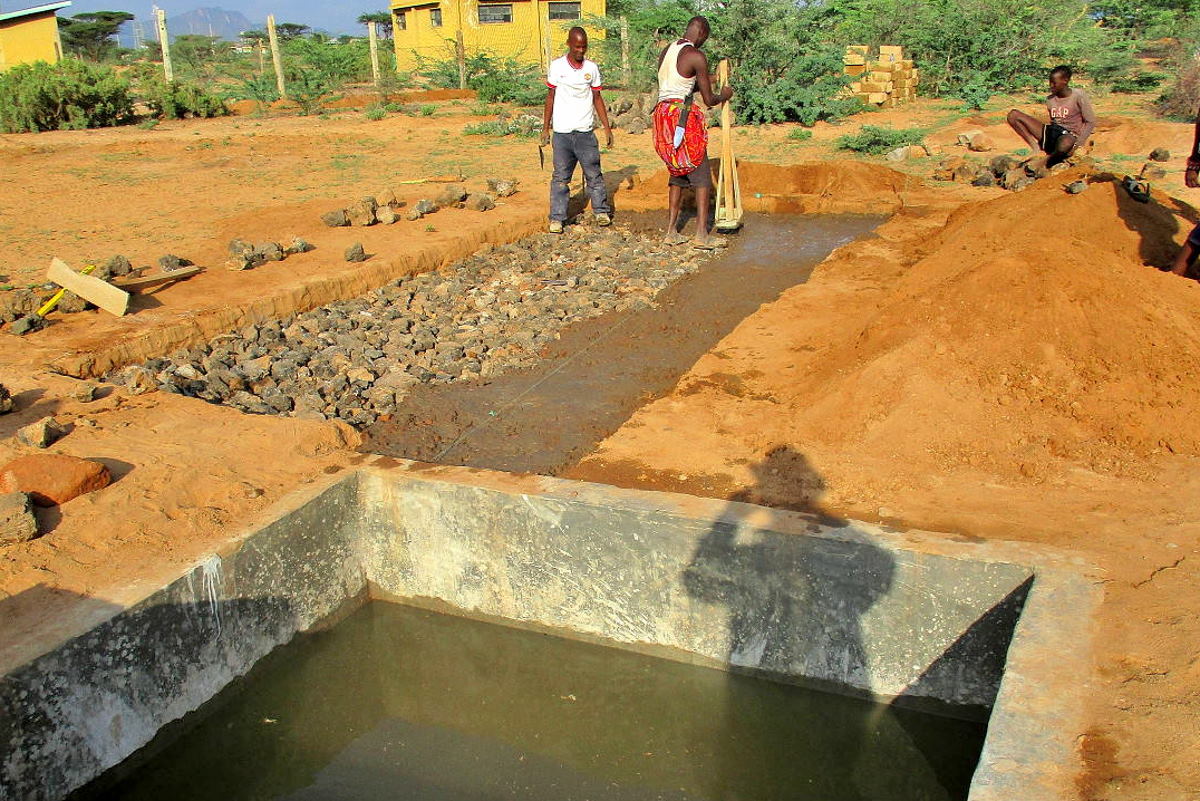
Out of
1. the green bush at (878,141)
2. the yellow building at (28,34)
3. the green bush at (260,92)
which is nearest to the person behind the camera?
the green bush at (878,141)

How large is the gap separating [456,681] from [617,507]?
1145mm

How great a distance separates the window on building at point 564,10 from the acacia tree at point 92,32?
18341 mm

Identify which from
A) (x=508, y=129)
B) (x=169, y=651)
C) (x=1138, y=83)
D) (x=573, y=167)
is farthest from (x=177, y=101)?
(x=1138, y=83)

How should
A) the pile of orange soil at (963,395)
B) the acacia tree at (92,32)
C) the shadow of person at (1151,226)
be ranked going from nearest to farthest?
1. the pile of orange soil at (963,395)
2. the shadow of person at (1151,226)
3. the acacia tree at (92,32)

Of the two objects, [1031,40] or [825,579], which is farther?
[1031,40]

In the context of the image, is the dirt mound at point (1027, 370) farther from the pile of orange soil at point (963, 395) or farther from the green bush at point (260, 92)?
the green bush at point (260, 92)

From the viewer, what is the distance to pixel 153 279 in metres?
6.49

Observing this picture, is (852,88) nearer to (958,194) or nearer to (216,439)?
(958,194)

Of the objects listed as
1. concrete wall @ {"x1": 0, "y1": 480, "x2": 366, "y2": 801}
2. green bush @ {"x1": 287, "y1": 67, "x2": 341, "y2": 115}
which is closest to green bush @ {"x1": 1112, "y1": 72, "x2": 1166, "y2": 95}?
green bush @ {"x1": 287, "y1": 67, "x2": 341, "y2": 115}

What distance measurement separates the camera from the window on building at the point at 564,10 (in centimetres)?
2838

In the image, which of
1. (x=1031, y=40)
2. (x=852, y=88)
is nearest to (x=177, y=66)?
(x=852, y=88)

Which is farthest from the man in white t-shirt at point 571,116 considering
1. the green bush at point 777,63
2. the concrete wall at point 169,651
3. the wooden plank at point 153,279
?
the green bush at point 777,63

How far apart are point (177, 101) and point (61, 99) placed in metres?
2.16

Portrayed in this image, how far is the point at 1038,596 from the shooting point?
121 inches
